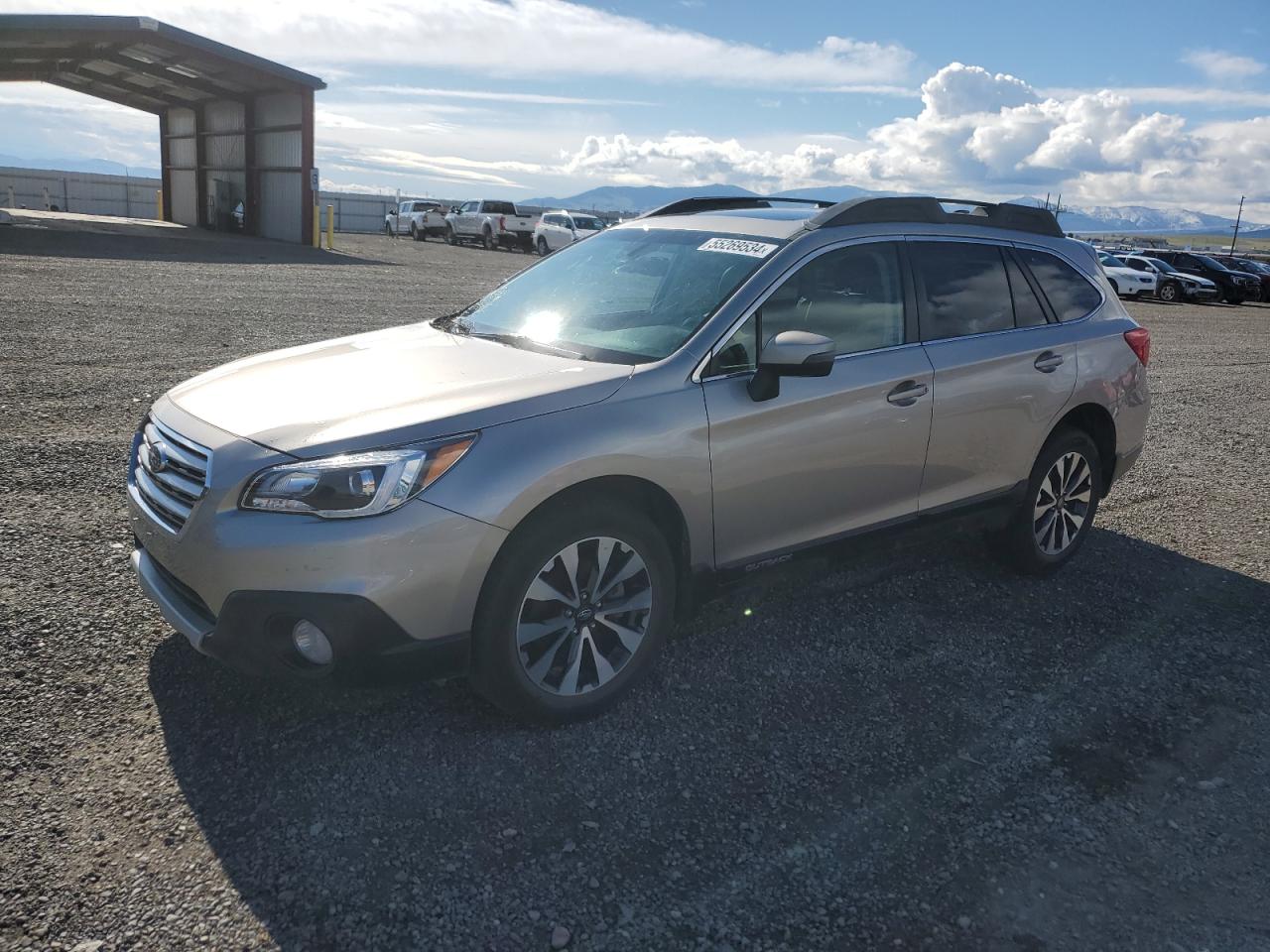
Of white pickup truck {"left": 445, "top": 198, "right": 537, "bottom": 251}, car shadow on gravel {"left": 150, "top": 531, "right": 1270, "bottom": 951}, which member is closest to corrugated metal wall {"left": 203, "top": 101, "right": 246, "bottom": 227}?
white pickup truck {"left": 445, "top": 198, "right": 537, "bottom": 251}

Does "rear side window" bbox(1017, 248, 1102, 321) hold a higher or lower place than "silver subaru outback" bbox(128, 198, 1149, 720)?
higher

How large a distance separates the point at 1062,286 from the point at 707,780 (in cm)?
344

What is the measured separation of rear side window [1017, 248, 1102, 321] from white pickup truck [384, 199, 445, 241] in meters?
44.0

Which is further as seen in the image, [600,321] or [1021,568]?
[1021,568]

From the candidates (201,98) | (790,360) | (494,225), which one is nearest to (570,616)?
(790,360)

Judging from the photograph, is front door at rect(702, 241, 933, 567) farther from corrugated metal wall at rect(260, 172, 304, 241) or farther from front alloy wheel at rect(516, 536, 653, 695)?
corrugated metal wall at rect(260, 172, 304, 241)

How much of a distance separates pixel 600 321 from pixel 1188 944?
2.90m

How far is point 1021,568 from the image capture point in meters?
5.20

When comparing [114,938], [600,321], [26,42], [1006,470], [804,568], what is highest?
[26,42]

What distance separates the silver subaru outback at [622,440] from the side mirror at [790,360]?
1 cm

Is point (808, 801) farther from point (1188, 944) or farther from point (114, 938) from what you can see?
point (114, 938)

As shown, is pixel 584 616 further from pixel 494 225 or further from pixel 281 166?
pixel 494 225

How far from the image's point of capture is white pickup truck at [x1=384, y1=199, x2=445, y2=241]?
47.1 meters

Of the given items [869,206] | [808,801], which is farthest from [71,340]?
[808,801]
